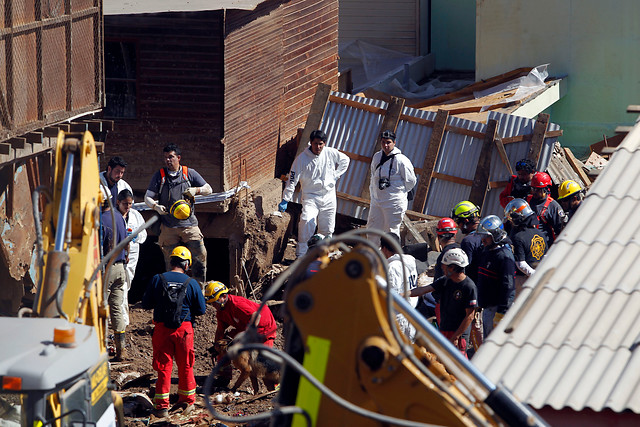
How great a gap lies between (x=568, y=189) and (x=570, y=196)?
9 cm

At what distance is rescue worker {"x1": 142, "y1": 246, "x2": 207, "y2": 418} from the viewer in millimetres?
9938

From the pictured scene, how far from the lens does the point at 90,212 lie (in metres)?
6.70

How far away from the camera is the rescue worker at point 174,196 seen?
12.3 m

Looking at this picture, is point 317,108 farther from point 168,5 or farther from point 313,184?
point 168,5

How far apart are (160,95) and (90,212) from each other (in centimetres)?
778

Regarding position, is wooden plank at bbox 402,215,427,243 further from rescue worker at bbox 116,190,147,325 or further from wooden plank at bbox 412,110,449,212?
rescue worker at bbox 116,190,147,325

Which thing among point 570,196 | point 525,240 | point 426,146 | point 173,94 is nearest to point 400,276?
point 525,240

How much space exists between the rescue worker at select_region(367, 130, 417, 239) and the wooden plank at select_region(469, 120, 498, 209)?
6.53 feet

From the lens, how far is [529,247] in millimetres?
10586

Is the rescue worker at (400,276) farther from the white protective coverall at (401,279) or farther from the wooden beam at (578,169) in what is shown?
the wooden beam at (578,169)

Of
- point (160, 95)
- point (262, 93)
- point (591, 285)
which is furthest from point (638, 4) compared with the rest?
point (591, 285)

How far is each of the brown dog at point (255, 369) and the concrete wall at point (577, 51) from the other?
464 inches

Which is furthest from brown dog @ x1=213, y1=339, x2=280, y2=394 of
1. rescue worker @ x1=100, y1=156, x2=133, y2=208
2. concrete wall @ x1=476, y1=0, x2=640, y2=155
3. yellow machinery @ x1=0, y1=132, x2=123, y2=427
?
concrete wall @ x1=476, y1=0, x2=640, y2=155

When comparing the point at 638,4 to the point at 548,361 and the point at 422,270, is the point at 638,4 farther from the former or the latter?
the point at 548,361
